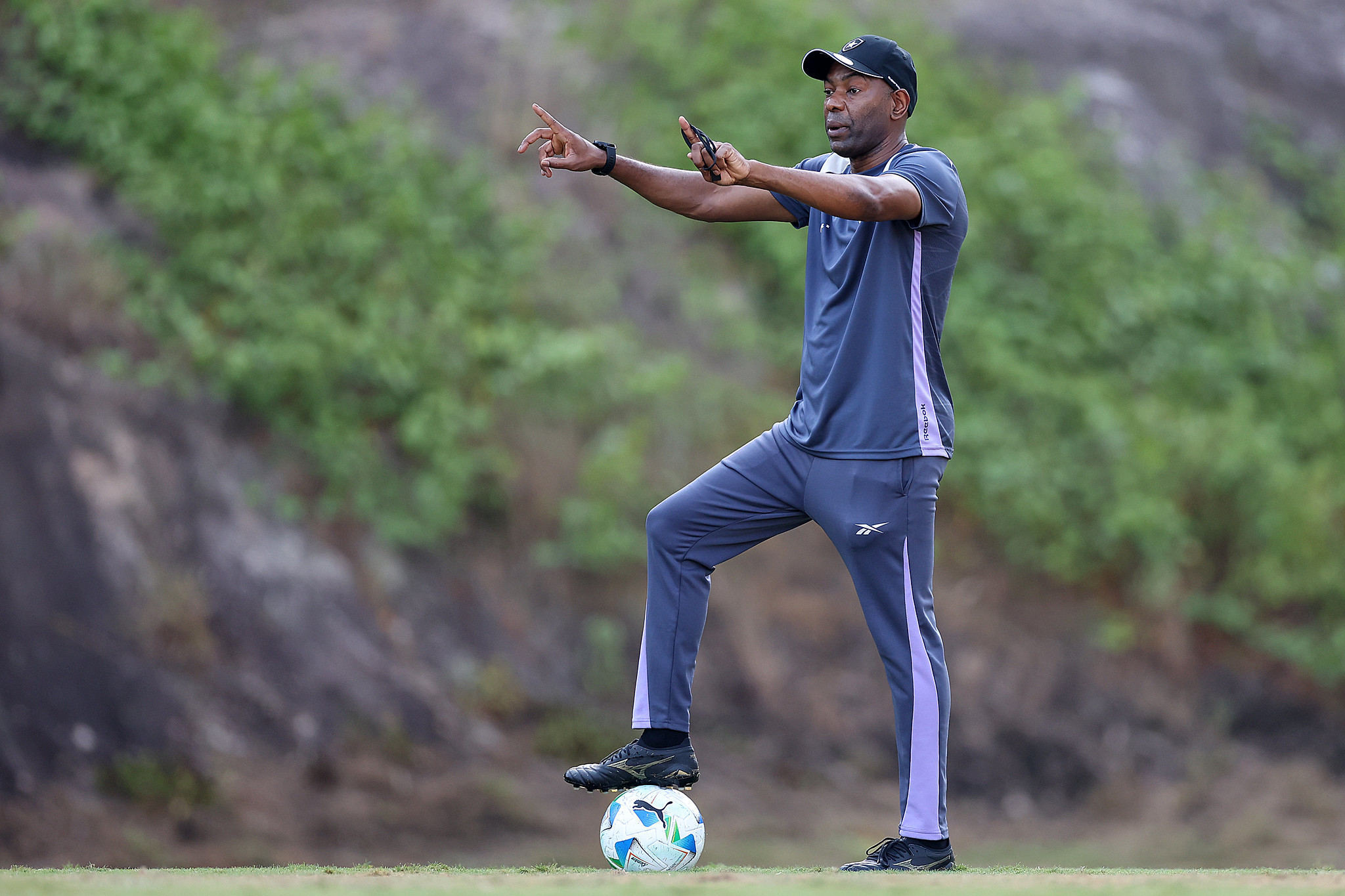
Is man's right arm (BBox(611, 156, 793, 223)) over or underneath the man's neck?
over

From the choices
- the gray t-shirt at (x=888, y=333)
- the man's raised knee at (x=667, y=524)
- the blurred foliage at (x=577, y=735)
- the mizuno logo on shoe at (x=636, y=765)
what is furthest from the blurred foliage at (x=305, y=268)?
the gray t-shirt at (x=888, y=333)

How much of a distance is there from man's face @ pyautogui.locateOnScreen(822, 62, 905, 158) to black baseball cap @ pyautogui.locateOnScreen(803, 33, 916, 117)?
3 cm

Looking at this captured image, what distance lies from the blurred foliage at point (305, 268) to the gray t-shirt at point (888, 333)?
16.3 feet

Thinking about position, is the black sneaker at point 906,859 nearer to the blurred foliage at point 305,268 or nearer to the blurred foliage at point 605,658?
the blurred foliage at point 605,658

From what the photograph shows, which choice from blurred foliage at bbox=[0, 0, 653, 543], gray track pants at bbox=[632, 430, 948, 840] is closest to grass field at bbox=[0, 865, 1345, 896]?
gray track pants at bbox=[632, 430, 948, 840]

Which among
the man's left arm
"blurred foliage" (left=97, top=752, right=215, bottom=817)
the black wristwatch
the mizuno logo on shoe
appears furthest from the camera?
"blurred foliage" (left=97, top=752, right=215, bottom=817)

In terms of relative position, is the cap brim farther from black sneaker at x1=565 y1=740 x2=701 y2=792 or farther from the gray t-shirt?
black sneaker at x1=565 y1=740 x2=701 y2=792

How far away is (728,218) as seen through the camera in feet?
15.3

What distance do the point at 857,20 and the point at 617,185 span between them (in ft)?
8.09

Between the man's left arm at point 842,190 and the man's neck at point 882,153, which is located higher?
the man's neck at point 882,153

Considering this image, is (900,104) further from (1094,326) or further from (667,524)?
(1094,326)

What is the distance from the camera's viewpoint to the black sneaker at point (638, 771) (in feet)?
13.7

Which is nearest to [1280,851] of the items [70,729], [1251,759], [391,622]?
[1251,759]

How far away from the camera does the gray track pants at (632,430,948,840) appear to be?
13.3 ft
